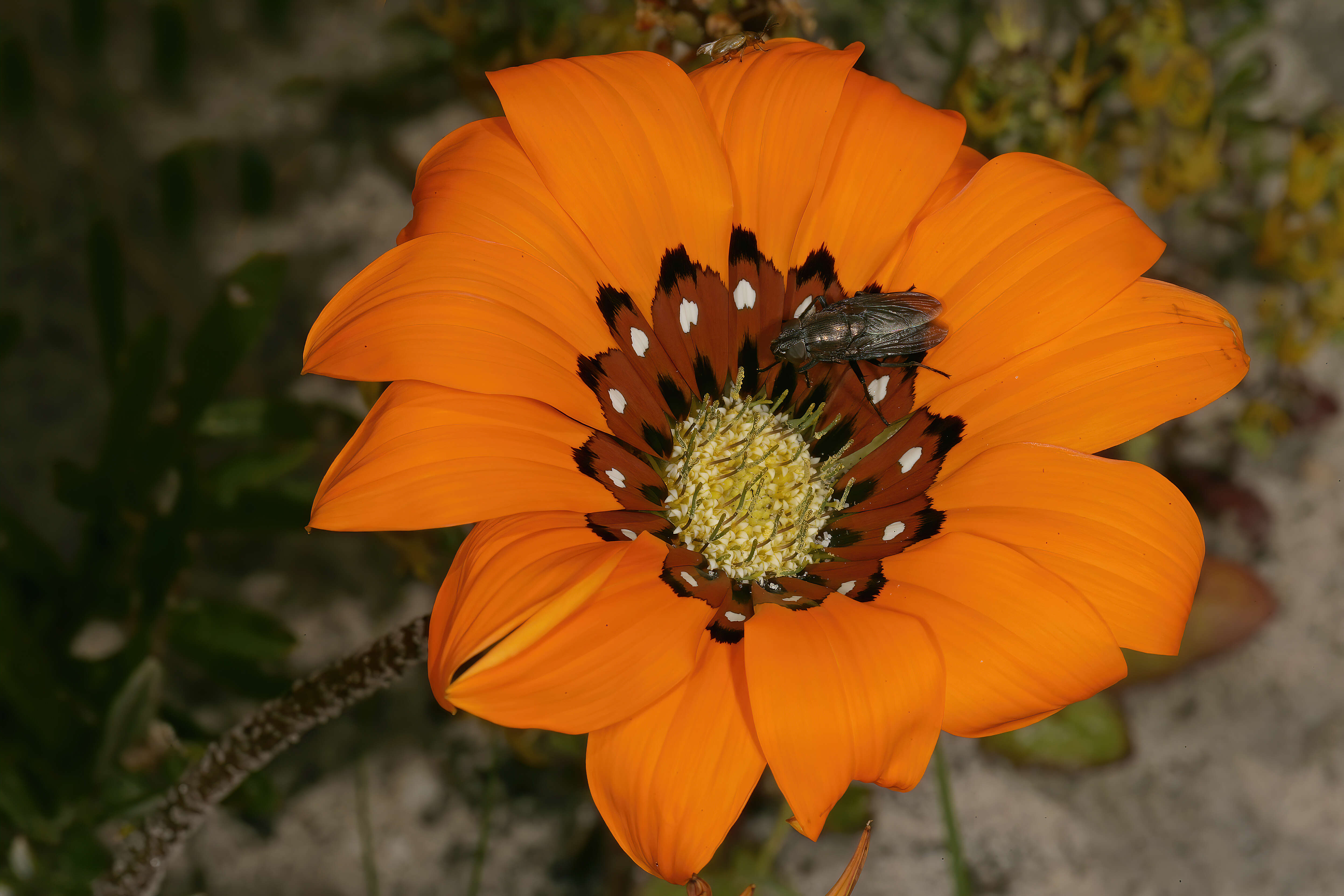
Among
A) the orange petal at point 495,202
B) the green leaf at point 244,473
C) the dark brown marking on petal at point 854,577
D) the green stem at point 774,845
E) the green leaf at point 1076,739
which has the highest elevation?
the orange petal at point 495,202

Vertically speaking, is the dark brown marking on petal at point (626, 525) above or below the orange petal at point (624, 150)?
below

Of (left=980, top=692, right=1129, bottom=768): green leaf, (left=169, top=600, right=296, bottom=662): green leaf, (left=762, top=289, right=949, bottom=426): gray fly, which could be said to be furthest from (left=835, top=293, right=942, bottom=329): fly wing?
(left=980, top=692, right=1129, bottom=768): green leaf

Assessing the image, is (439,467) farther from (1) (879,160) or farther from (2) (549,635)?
(1) (879,160)

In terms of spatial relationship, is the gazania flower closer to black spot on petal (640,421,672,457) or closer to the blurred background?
Answer: black spot on petal (640,421,672,457)

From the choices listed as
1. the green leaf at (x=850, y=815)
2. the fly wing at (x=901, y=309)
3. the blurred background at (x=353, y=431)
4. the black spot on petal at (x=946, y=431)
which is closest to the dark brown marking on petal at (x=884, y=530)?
the black spot on petal at (x=946, y=431)

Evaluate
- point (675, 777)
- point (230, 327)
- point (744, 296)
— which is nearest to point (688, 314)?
point (744, 296)

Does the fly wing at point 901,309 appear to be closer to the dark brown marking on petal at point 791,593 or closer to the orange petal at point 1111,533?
the orange petal at point 1111,533

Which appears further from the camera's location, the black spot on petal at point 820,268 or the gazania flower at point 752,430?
the black spot on petal at point 820,268
